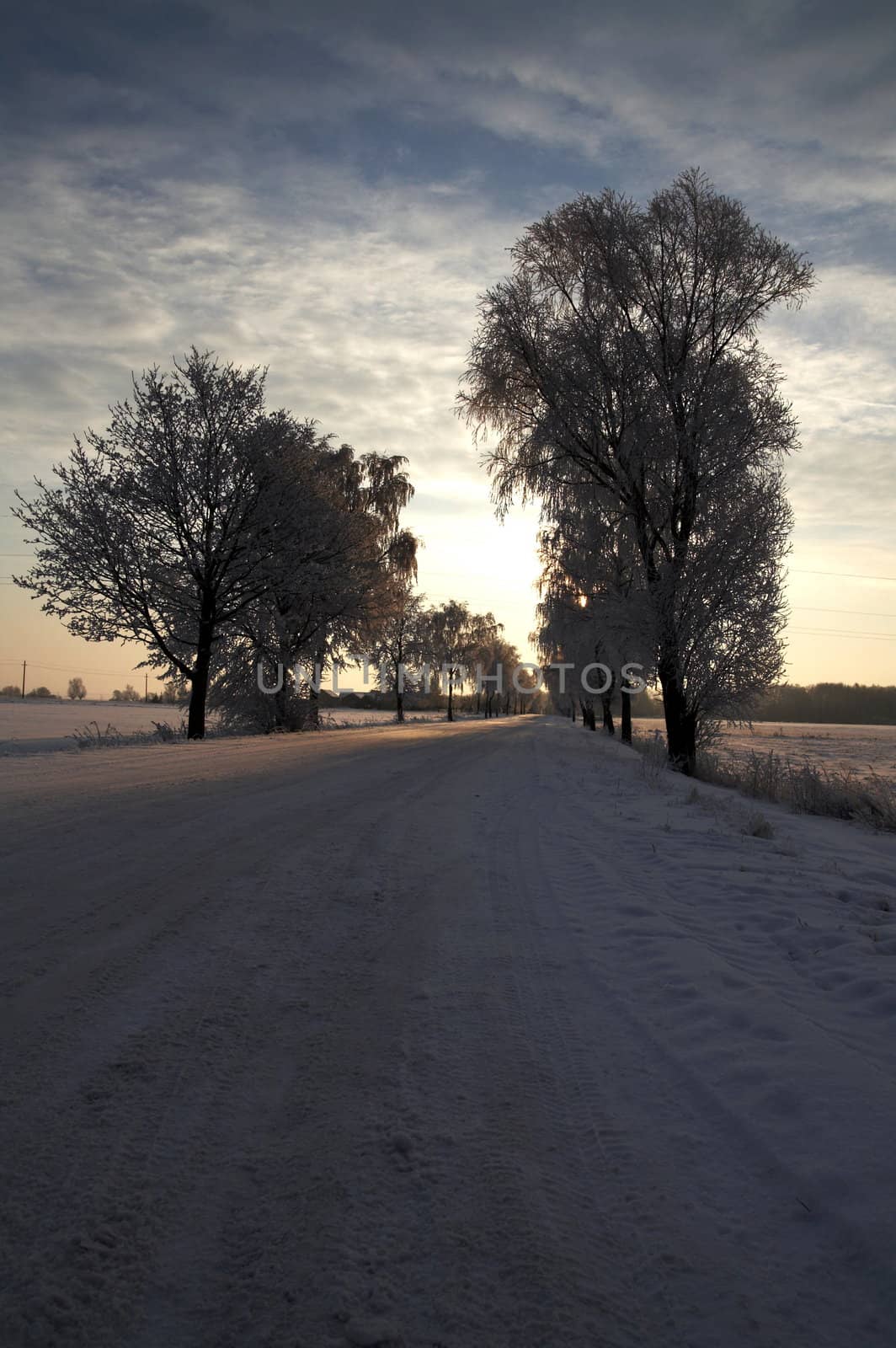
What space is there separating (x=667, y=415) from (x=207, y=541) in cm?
1186

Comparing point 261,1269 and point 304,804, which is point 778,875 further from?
point 261,1269

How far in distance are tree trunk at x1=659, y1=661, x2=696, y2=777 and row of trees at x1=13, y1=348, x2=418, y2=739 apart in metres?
10.1

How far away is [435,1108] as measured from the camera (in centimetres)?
212

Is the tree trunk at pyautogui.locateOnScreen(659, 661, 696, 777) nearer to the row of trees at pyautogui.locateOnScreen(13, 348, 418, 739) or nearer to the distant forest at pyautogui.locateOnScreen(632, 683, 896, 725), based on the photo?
the row of trees at pyautogui.locateOnScreen(13, 348, 418, 739)

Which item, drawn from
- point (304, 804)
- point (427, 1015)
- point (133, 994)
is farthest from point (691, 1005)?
point (304, 804)

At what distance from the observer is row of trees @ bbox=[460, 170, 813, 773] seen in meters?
13.4

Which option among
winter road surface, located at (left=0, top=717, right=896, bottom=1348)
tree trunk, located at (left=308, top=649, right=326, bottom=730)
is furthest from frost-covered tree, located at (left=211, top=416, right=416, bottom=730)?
winter road surface, located at (left=0, top=717, right=896, bottom=1348)

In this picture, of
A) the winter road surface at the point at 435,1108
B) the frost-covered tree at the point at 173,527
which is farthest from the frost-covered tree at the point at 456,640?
the winter road surface at the point at 435,1108

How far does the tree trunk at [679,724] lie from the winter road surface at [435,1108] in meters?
9.65

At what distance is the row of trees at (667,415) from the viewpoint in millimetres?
13445

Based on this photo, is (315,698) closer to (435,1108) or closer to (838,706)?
(435,1108)

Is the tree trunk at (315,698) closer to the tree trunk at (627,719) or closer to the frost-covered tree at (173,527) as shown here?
the frost-covered tree at (173,527)

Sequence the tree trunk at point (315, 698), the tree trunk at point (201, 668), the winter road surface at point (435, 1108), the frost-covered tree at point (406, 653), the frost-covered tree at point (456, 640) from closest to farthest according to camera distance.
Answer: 1. the winter road surface at point (435, 1108)
2. the tree trunk at point (201, 668)
3. the tree trunk at point (315, 698)
4. the frost-covered tree at point (406, 653)
5. the frost-covered tree at point (456, 640)

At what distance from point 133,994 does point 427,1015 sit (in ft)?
3.65
